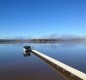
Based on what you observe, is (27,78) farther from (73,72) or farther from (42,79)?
(73,72)

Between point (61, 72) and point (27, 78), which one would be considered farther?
point (61, 72)

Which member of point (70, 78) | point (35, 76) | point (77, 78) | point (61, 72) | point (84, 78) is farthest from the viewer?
point (61, 72)

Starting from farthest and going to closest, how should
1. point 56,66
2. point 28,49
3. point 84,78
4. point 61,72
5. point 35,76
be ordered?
1. point 28,49
2. point 56,66
3. point 61,72
4. point 35,76
5. point 84,78

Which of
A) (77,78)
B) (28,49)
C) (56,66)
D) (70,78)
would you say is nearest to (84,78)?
(77,78)

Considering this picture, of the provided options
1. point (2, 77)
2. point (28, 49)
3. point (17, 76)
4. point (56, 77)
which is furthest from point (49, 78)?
point (28, 49)

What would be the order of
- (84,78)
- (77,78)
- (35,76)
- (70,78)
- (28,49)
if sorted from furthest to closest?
1. (28,49)
2. (35,76)
3. (70,78)
4. (77,78)
5. (84,78)

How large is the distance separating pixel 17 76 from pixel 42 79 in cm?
242

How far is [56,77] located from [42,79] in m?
1.15

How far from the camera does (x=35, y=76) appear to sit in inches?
664

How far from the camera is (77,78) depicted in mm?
14148

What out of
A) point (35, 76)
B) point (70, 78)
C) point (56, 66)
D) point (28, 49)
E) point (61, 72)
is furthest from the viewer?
point (28, 49)

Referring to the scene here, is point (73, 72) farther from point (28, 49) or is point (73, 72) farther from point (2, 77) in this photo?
point (28, 49)

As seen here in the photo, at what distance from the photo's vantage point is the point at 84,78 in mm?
13203

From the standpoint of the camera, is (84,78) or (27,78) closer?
(84,78)
